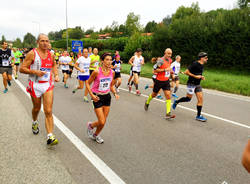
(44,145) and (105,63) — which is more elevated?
(105,63)

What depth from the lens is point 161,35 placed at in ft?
76.9

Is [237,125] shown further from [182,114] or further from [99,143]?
[99,143]

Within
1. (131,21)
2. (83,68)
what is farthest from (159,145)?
(131,21)

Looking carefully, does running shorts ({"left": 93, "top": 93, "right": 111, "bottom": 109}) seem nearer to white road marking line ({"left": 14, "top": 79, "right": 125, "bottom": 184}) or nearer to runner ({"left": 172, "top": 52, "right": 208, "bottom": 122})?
white road marking line ({"left": 14, "top": 79, "right": 125, "bottom": 184})

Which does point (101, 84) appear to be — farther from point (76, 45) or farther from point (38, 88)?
point (76, 45)

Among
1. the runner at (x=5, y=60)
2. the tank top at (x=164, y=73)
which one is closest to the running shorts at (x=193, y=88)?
the tank top at (x=164, y=73)

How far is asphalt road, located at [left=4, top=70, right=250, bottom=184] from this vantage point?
10.1 ft

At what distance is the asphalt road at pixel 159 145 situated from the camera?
10.1 ft

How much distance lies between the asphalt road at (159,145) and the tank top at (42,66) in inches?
49.5

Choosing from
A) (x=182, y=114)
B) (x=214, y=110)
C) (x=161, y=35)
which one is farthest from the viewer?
(x=161, y=35)

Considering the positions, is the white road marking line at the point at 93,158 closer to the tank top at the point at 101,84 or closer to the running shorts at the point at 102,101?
the running shorts at the point at 102,101

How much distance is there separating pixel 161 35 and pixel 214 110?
58.9ft

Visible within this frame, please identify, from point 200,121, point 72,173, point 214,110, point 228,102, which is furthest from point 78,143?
point 228,102

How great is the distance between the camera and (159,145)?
13.4 ft
